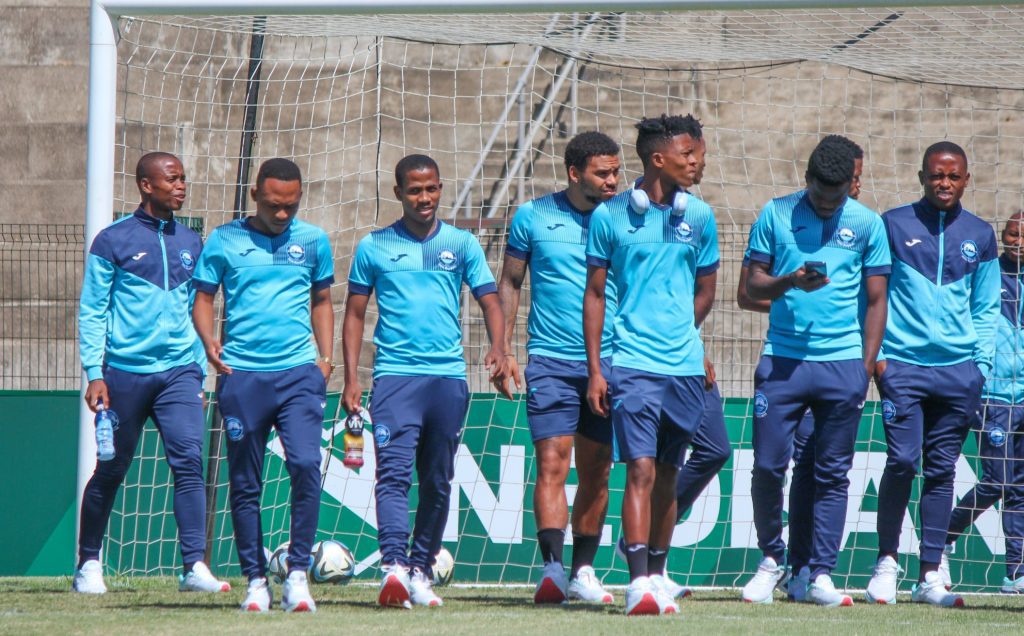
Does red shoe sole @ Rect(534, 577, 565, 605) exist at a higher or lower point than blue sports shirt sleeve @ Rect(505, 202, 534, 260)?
lower

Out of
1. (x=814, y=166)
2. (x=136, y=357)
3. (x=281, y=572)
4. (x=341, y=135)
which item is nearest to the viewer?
(x=814, y=166)

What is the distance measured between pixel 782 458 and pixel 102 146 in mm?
3981

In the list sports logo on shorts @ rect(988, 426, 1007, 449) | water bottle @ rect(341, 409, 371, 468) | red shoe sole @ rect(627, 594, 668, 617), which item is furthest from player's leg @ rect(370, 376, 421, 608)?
sports logo on shorts @ rect(988, 426, 1007, 449)

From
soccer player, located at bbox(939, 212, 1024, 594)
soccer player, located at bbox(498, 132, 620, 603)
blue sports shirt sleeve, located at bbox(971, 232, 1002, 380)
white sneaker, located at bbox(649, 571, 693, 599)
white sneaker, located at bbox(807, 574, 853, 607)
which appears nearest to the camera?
white sneaker, located at bbox(649, 571, 693, 599)

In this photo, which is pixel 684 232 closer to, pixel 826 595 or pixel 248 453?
pixel 826 595

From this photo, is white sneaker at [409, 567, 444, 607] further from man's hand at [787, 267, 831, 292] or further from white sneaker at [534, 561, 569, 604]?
man's hand at [787, 267, 831, 292]

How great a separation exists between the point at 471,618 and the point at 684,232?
1777 mm

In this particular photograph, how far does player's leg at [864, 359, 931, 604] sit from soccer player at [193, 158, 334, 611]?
2.54 metres

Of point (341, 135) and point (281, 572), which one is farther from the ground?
point (341, 135)

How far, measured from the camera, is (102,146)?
299 inches

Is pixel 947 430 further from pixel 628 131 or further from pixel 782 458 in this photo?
pixel 628 131

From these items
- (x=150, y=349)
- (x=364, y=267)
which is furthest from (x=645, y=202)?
(x=150, y=349)

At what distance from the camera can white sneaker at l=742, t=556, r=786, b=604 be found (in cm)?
627

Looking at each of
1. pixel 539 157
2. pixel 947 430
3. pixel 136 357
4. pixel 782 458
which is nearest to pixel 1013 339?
pixel 947 430
